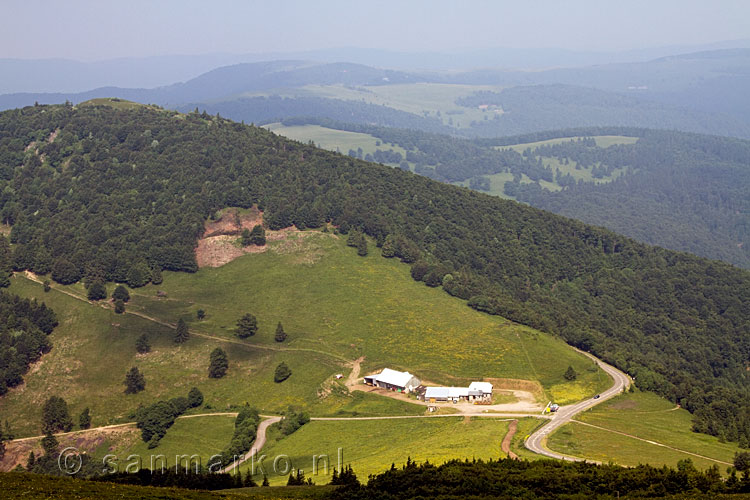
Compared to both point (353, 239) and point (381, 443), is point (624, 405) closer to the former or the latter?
point (381, 443)

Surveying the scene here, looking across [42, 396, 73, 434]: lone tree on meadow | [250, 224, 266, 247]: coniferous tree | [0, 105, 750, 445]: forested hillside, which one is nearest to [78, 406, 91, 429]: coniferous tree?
[42, 396, 73, 434]: lone tree on meadow

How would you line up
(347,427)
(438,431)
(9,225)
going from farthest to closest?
(9,225), (347,427), (438,431)

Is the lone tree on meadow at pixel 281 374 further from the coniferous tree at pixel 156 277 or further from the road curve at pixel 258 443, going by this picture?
the coniferous tree at pixel 156 277

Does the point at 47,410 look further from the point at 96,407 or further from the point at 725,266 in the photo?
the point at 725,266

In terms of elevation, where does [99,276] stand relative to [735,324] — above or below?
above

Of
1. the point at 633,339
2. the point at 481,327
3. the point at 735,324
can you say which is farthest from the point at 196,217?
the point at 735,324

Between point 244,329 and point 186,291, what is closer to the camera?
point 244,329

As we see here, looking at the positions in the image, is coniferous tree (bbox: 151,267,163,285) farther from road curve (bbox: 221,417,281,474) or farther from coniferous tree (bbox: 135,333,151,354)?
road curve (bbox: 221,417,281,474)
